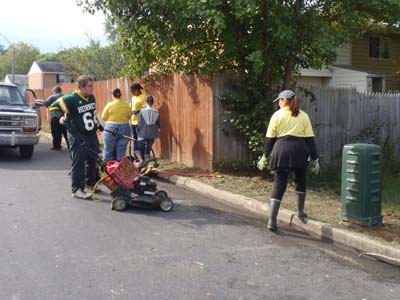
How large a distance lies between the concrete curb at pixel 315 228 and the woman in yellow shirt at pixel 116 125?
169cm

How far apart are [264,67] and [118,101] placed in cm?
288

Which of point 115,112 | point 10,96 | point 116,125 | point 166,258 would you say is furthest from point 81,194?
point 10,96

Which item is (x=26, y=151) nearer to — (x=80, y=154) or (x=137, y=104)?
(x=137, y=104)

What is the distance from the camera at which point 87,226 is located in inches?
248

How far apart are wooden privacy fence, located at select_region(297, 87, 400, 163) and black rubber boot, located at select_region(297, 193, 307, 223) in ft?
11.9

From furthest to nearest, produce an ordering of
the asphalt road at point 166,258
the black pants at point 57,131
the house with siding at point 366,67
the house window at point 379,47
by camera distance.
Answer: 1. the house window at point 379,47
2. the house with siding at point 366,67
3. the black pants at point 57,131
4. the asphalt road at point 166,258

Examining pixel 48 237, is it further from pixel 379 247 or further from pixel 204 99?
pixel 204 99

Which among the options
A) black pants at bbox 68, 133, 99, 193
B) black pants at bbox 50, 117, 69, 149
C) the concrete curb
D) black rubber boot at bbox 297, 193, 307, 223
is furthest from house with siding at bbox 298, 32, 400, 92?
black rubber boot at bbox 297, 193, 307, 223

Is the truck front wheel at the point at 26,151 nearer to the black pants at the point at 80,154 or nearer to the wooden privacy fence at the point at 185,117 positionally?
the wooden privacy fence at the point at 185,117

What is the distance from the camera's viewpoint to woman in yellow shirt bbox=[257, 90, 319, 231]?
20.6ft

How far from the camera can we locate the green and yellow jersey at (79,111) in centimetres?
771

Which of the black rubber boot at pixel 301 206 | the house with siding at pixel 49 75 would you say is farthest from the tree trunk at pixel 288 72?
the house with siding at pixel 49 75

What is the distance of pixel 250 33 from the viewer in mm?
9305

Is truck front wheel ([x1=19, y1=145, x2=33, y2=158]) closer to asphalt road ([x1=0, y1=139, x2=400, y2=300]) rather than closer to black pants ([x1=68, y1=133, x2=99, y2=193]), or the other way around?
black pants ([x1=68, y1=133, x2=99, y2=193])
